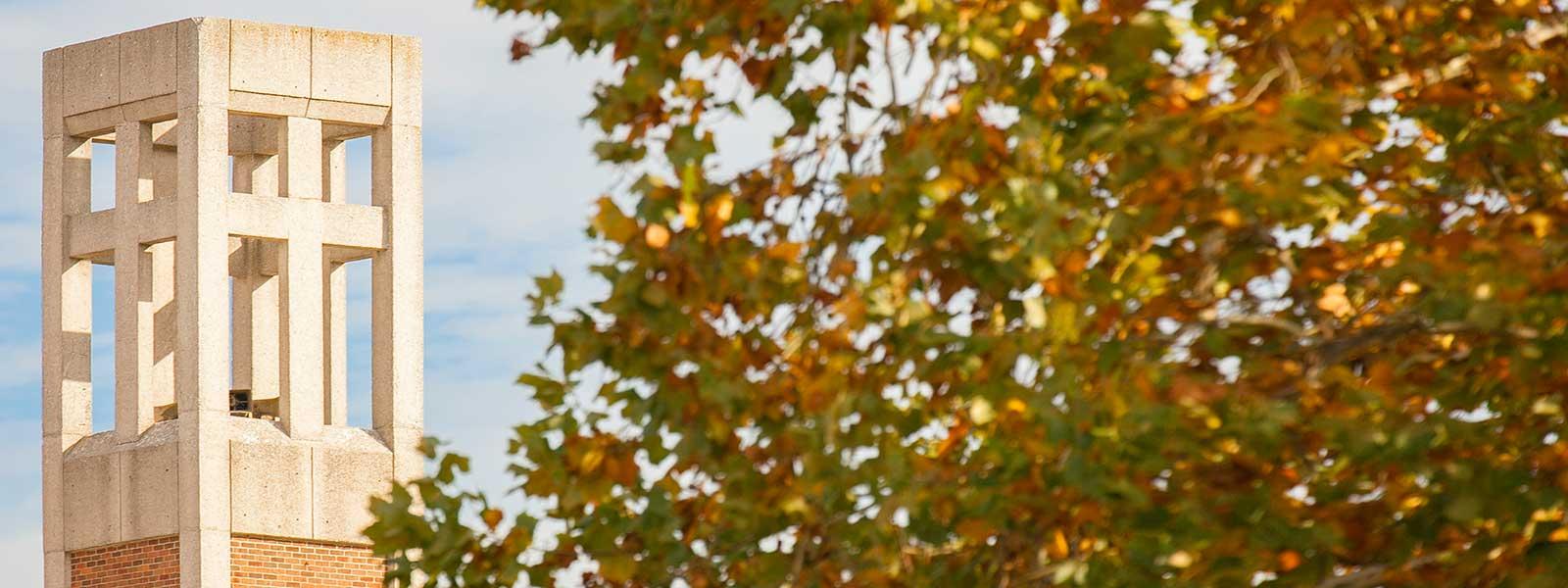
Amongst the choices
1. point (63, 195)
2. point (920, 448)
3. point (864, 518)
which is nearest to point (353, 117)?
point (63, 195)

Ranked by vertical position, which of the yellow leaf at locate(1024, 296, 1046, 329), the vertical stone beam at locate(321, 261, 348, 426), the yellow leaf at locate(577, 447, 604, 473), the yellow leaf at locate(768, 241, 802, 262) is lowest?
the yellow leaf at locate(1024, 296, 1046, 329)

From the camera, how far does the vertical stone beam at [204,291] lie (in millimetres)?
18453

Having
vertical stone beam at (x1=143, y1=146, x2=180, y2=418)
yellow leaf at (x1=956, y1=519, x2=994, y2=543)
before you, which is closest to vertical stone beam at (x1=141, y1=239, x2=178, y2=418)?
vertical stone beam at (x1=143, y1=146, x2=180, y2=418)

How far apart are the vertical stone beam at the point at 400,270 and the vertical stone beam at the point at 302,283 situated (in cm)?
77

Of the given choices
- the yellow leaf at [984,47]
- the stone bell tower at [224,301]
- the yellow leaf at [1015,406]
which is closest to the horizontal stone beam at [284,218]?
the stone bell tower at [224,301]

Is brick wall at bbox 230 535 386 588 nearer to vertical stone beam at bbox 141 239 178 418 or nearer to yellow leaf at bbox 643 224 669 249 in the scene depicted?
vertical stone beam at bbox 141 239 178 418

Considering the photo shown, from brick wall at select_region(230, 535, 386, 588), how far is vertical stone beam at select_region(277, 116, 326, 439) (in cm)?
98

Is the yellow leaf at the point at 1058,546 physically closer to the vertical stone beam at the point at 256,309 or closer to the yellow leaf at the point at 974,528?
the yellow leaf at the point at 974,528

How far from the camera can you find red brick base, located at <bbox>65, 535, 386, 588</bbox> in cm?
1867

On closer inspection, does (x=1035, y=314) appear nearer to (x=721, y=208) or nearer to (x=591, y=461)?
(x=721, y=208)

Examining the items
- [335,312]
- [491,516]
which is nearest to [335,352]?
[335,312]

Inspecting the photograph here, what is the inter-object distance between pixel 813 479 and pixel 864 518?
25 centimetres

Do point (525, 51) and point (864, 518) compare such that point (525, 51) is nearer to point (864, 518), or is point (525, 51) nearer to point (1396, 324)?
point (864, 518)

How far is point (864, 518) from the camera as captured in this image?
4.65 m
